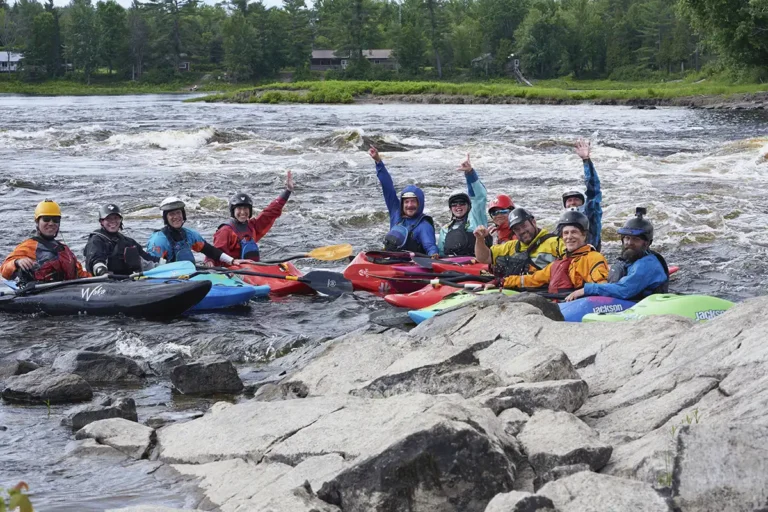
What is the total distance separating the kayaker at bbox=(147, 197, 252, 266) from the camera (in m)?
10.3

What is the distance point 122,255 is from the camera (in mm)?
10000

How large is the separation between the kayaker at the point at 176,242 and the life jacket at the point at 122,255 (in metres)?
0.33

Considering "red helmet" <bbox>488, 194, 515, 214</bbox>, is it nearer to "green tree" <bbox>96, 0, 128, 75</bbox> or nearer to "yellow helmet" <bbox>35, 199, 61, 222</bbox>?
"yellow helmet" <bbox>35, 199, 61, 222</bbox>

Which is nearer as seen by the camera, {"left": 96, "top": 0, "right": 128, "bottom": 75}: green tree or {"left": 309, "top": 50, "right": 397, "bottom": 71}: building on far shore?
{"left": 96, "top": 0, "right": 128, "bottom": 75}: green tree

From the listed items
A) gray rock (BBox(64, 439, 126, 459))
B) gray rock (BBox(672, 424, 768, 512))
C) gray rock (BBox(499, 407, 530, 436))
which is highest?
gray rock (BBox(672, 424, 768, 512))

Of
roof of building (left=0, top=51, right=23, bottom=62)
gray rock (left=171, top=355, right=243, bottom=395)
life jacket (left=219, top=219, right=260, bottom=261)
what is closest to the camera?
gray rock (left=171, top=355, right=243, bottom=395)

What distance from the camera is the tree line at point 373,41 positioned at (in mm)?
90375

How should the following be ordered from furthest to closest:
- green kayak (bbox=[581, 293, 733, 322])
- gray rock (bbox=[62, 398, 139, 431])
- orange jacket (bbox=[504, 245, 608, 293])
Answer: orange jacket (bbox=[504, 245, 608, 293]) → green kayak (bbox=[581, 293, 733, 322]) → gray rock (bbox=[62, 398, 139, 431])

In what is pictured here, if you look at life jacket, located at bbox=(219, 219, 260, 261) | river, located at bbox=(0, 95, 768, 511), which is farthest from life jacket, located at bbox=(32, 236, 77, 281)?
life jacket, located at bbox=(219, 219, 260, 261)

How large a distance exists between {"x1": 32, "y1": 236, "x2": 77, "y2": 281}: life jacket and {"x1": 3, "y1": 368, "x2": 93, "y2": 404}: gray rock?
10.8ft

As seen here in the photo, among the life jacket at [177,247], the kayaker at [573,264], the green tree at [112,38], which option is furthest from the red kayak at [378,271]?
the green tree at [112,38]

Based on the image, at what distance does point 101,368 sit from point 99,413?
1.42 meters

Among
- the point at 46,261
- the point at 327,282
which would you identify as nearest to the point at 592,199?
the point at 327,282

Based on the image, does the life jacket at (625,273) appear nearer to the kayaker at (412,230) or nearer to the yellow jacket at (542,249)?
the yellow jacket at (542,249)
